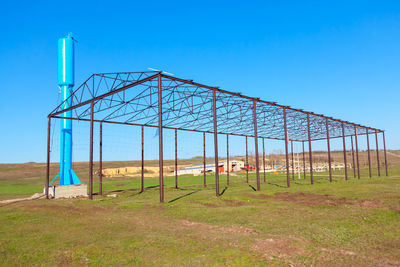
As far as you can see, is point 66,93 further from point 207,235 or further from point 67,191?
point 207,235

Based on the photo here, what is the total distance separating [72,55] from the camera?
2839 cm

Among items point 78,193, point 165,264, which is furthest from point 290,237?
point 78,193

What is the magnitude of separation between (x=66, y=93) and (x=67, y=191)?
12.7 meters

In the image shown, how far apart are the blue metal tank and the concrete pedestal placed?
7898mm

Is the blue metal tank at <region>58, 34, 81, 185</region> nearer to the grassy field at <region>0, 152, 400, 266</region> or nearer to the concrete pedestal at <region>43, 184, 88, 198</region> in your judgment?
the concrete pedestal at <region>43, 184, 88, 198</region>

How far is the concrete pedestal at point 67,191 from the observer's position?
18703mm

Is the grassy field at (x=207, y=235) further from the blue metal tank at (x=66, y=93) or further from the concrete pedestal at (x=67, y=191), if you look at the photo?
the blue metal tank at (x=66, y=93)

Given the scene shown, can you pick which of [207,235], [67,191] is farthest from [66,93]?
[207,235]

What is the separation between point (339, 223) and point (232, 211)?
4417 millimetres

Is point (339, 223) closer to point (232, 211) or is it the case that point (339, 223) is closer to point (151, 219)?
point (232, 211)

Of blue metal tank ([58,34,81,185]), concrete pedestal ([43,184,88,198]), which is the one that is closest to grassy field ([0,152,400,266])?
concrete pedestal ([43,184,88,198])

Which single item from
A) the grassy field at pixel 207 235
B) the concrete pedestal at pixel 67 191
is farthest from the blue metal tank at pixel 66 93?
the grassy field at pixel 207 235

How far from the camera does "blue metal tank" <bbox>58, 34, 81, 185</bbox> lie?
26.7 meters

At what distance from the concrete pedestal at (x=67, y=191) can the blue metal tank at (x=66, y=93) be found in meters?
7.90
